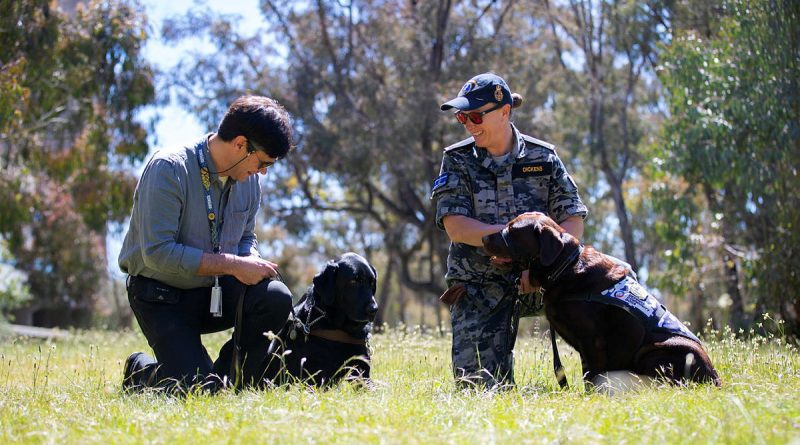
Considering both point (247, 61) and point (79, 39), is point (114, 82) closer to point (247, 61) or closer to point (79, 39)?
point (79, 39)

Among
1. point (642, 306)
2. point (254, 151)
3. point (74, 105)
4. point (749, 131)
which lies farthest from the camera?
point (74, 105)

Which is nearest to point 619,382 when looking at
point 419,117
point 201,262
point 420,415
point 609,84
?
point 420,415

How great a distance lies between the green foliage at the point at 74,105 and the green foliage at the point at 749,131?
8798mm

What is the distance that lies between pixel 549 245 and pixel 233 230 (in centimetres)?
201

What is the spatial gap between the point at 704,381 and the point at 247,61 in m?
19.5

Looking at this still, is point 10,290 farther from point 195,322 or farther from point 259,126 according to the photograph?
point 259,126

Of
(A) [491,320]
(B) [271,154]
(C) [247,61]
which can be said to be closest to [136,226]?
(B) [271,154]

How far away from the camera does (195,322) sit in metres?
5.27

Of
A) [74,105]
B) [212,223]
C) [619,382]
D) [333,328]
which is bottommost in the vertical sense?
[619,382]

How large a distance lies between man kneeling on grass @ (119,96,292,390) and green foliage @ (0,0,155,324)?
5.90 meters

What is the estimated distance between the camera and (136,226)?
517 cm

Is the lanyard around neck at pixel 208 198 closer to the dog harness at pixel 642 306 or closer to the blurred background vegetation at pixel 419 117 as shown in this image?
the dog harness at pixel 642 306

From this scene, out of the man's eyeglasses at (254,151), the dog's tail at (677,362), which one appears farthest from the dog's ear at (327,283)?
the dog's tail at (677,362)

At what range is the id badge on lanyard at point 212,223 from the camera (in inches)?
201
